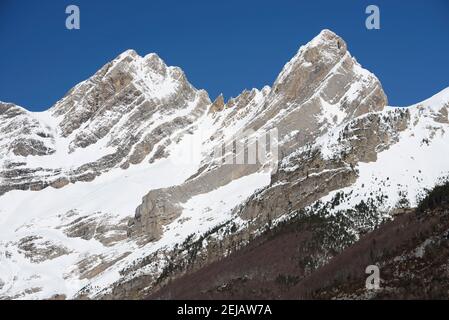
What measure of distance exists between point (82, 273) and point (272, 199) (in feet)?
177

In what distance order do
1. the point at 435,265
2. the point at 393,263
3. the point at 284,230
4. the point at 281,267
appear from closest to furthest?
1. the point at 435,265
2. the point at 393,263
3. the point at 281,267
4. the point at 284,230

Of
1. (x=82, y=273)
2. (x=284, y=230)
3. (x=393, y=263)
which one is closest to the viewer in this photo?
(x=393, y=263)

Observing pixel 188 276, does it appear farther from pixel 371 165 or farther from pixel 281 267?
pixel 371 165

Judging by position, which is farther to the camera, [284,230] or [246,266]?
[284,230]

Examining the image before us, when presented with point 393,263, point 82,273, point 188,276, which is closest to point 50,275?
point 82,273

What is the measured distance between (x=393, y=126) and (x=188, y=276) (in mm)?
59427

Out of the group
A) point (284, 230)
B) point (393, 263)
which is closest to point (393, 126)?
point (284, 230)

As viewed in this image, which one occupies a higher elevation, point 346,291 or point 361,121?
point 361,121

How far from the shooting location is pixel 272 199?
16462 centimetres

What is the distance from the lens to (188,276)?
145375 millimetres

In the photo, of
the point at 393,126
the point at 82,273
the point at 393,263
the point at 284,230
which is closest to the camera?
the point at 393,263
